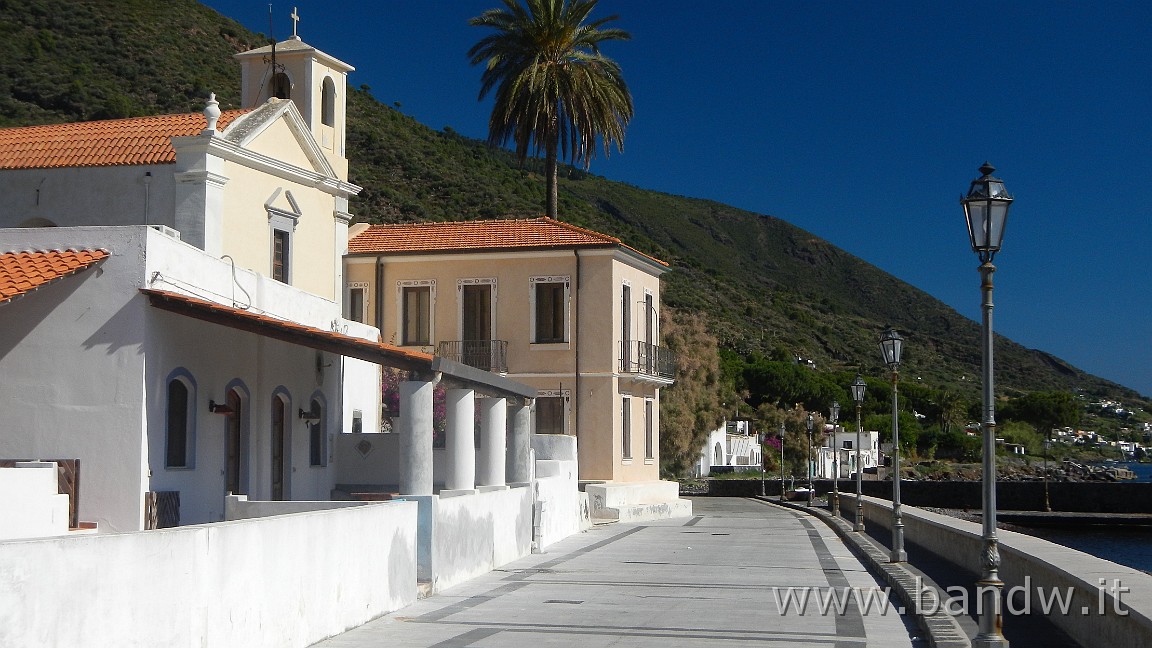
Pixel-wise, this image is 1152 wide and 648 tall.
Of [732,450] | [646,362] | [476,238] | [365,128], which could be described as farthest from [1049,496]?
[476,238]

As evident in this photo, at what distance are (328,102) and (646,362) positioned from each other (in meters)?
13.7

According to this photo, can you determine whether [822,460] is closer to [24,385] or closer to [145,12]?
[145,12]

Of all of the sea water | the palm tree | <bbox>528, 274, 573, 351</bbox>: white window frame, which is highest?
the palm tree

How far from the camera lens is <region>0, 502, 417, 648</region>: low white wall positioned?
7.81 metres

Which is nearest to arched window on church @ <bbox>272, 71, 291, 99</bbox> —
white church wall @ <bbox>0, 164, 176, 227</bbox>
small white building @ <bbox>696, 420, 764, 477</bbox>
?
white church wall @ <bbox>0, 164, 176, 227</bbox>

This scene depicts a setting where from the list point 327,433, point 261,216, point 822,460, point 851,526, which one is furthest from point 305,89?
point 822,460

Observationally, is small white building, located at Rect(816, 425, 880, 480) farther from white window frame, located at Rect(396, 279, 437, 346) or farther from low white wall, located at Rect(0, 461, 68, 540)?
low white wall, located at Rect(0, 461, 68, 540)

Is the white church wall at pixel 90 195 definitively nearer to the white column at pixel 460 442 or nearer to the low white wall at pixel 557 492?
the white column at pixel 460 442

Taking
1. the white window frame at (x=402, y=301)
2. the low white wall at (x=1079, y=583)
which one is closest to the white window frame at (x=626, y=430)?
the white window frame at (x=402, y=301)

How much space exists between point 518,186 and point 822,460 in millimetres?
34906

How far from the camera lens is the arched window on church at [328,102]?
3088cm

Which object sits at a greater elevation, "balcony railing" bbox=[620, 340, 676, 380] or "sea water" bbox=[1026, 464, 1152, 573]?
"balcony railing" bbox=[620, 340, 676, 380]

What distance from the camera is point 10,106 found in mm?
61125

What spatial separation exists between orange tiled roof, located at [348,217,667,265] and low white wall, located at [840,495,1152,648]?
19807 millimetres
